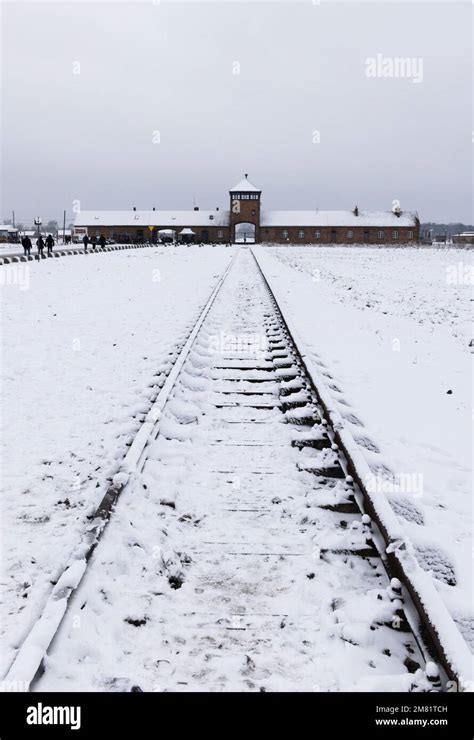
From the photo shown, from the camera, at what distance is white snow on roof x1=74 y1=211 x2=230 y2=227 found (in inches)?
4099

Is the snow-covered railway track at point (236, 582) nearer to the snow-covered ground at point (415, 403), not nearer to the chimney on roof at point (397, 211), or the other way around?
the snow-covered ground at point (415, 403)

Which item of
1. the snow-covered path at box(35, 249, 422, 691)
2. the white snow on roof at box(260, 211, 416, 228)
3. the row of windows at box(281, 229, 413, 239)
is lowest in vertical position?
the snow-covered path at box(35, 249, 422, 691)

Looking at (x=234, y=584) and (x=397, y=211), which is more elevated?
(x=397, y=211)

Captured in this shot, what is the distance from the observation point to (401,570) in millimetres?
2924

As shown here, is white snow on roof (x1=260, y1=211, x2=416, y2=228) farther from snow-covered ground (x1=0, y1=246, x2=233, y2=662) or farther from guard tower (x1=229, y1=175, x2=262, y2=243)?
snow-covered ground (x1=0, y1=246, x2=233, y2=662)

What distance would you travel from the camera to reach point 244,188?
10069 cm

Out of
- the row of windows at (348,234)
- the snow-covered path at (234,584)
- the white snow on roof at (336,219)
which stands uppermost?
the white snow on roof at (336,219)

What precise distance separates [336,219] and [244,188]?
672 inches

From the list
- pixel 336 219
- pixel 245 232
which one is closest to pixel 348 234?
pixel 336 219

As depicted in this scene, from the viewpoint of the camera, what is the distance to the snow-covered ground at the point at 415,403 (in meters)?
3.72

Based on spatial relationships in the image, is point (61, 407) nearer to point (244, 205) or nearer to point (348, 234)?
point (244, 205)

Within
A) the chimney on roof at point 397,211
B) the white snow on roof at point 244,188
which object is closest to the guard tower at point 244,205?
the white snow on roof at point 244,188

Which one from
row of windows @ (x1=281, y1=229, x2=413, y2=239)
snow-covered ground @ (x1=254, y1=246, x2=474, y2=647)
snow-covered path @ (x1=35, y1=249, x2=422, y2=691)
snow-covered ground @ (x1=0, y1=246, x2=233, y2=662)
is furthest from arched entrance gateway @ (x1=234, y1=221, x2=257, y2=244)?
snow-covered path @ (x1=35, y1=249, x2=422, y2=691)
